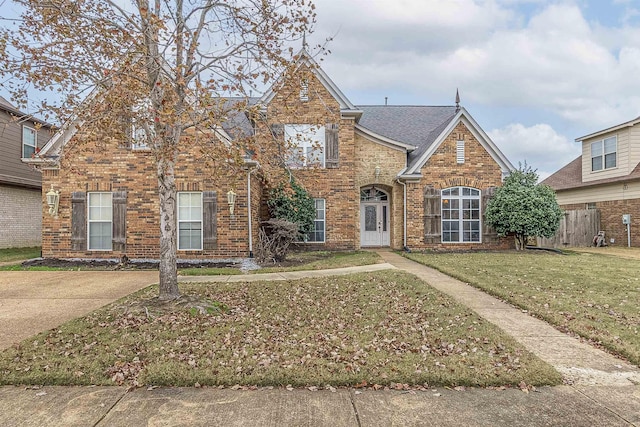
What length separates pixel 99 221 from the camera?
1251 cm

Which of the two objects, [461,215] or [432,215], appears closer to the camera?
[432,215]

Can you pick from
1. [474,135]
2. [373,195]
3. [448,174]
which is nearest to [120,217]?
[373,195]

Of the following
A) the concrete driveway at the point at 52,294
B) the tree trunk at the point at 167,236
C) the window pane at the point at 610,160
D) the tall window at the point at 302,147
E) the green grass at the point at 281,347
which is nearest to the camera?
the green grass at the point at 281,347

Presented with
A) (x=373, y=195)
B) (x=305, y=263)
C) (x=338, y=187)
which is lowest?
(x=305, y=263)

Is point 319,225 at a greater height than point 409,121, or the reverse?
point 409,121

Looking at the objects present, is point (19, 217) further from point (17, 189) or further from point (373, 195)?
point (373, 195)

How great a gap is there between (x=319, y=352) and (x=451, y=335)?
1.76 meters

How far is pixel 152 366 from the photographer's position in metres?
3.96

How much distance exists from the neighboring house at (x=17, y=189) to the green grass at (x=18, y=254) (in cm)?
53

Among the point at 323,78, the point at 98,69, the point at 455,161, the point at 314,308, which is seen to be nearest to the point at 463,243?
the point at 455,161

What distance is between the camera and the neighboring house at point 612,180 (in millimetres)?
17591

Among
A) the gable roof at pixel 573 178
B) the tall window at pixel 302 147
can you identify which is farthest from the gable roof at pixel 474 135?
the gable roof at pixel 573 178

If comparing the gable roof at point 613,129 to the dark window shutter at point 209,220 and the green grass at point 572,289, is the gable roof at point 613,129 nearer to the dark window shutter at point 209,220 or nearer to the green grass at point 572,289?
the green grass at point 572,289

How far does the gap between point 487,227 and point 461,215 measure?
1123 mm
